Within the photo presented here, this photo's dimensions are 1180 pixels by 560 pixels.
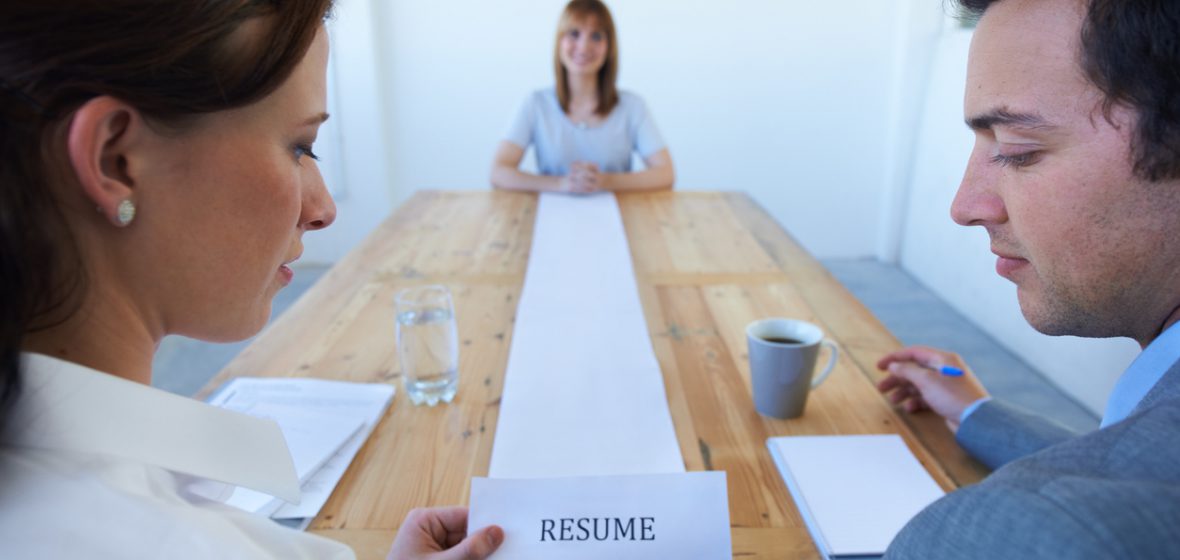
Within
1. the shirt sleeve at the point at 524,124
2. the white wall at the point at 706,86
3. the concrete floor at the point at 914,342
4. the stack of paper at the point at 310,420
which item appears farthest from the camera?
the white wall at the point at 706,86

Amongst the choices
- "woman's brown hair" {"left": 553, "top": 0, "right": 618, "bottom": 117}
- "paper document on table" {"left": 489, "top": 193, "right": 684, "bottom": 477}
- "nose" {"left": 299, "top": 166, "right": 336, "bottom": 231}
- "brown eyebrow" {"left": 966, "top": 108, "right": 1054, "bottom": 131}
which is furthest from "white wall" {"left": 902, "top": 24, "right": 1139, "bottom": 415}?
"nose" {"left": 299, "top": 166, "right": 336, "bottom": 231}

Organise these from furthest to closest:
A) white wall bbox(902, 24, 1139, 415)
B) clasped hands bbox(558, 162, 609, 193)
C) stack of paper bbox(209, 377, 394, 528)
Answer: white wall bbox(902, 24, 1139, 415)
clasped hands bbox(558, 162, 609, 193)
stack of paper bbox(209, 377, 394, 528)

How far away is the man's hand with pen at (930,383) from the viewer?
1101mm

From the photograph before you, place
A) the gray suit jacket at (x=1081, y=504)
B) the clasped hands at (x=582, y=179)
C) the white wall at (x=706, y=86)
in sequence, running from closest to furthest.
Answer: the gray suit jacket at (x=1081, y=504), the clasped hands at (x=582, y=179), the white wall at (x=706, y=86)

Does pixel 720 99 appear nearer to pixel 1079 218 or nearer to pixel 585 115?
pixel 585 115

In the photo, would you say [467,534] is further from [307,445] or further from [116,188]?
[116,188]

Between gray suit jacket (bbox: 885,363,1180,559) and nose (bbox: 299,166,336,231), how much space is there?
56cm

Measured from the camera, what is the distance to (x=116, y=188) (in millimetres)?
543

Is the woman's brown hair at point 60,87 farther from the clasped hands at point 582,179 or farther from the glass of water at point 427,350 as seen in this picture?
the clasped hands at point 582,179

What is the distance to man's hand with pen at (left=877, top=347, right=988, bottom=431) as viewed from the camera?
1.10 m

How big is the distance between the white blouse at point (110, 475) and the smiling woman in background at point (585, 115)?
7.20 ft

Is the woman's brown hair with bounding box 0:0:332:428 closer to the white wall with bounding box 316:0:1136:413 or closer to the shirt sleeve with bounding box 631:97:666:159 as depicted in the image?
the shirt sleeve with bounding box 631:97:666:159

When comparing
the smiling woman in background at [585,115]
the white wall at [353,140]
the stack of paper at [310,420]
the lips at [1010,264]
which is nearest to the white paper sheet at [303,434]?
the stack of paper at [310,420]

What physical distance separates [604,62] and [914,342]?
1646mm
